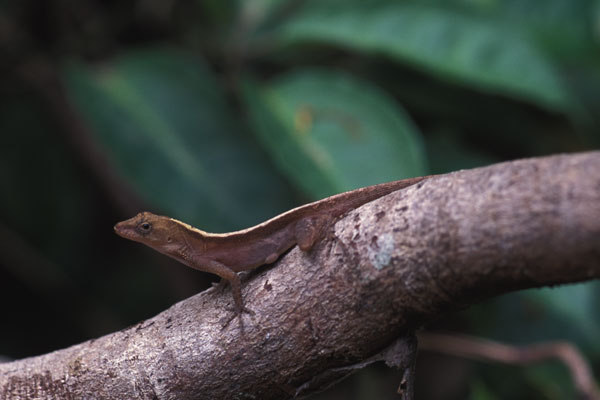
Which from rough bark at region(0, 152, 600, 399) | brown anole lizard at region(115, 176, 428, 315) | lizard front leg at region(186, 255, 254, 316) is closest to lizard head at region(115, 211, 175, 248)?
brown anole lizard at region(115, 176, 428, 315)

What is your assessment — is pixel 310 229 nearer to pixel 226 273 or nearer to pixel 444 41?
pixel 226 273

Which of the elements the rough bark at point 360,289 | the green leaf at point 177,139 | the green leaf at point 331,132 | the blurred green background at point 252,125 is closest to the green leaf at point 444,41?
the blurred green background at point 252,125

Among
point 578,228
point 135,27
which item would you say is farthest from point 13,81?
point 578,228

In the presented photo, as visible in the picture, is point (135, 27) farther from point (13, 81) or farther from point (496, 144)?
point (496, 144)

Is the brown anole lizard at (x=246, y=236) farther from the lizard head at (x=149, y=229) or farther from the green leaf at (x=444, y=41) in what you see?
the green leaf at (x=444, y=41)

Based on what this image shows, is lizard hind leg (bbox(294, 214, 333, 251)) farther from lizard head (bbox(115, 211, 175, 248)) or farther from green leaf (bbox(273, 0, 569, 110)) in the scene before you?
green leaf (bbox(273, 0, 569, 110))
